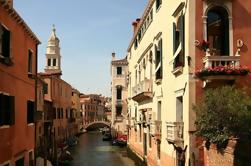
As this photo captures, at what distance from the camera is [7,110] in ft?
37.9

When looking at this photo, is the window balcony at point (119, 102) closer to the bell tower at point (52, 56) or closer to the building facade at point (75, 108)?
the building facade at point (75, 108)

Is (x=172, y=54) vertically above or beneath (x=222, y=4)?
beneath

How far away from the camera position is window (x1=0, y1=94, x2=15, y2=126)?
1086 cm

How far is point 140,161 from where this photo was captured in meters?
24.2

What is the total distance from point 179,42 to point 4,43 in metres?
4.91

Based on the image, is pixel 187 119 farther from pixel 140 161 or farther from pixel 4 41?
pixel 140 161

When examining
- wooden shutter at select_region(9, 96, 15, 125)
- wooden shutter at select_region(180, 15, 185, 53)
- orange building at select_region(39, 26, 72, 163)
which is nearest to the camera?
wooden shutter at select_region(9, 96, 15, 125)

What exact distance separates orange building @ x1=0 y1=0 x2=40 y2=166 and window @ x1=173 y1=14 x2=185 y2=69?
14.3 feet

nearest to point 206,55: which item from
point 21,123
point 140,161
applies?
point 21,123

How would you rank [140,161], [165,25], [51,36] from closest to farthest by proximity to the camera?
1. [165,25]
2. [140,161]
3. [51,36]

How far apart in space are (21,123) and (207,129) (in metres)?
5.71

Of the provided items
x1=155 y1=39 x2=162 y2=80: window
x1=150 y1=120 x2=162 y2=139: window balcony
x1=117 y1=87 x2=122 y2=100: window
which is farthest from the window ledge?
x1=117 y1=87 x2=122 y2=100: window

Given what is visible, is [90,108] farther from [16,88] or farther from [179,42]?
[16,88]

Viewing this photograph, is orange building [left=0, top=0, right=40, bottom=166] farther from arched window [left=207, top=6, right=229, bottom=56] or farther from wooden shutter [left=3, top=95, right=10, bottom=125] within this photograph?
arched window [left=207, top=6, right=229, bottom=56]
